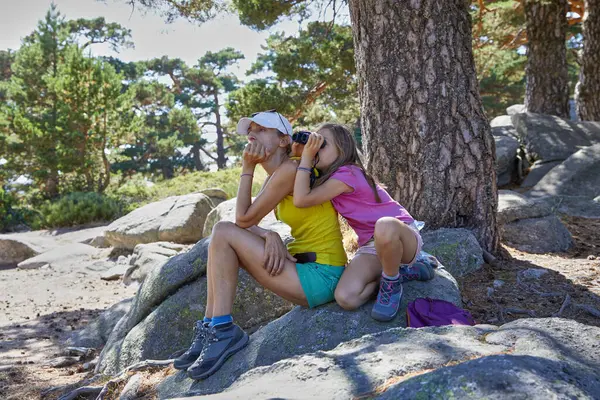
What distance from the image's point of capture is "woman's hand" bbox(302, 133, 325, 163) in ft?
9.46

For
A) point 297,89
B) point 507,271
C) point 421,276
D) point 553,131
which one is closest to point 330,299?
point 421,276

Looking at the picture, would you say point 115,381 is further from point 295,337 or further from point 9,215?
point 9,215

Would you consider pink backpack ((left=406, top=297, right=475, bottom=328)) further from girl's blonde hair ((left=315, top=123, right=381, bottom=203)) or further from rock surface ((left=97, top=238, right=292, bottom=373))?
rock surface ((left=97, top=238, right=292, bottom=373))

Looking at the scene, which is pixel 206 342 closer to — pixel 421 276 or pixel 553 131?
pixel 421 276

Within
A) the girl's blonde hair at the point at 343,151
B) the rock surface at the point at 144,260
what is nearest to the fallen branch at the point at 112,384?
the girl's blonde hair at the point at 343,151

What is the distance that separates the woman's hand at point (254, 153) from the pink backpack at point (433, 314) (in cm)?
114

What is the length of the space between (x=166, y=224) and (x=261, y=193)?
23.7 feet

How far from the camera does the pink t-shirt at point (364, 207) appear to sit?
2.97m

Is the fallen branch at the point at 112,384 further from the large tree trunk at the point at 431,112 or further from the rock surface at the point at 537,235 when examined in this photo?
the rock surface at the point at 537,235

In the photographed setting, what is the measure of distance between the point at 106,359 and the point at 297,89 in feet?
24.8

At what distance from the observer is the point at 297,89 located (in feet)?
35.0

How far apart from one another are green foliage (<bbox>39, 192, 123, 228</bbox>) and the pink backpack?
40.1 ft

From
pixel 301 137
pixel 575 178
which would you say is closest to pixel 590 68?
pixel 575 178

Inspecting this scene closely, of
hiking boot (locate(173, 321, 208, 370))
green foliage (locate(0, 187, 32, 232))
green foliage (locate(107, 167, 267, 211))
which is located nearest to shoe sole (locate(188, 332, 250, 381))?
hiking boot (locate(173, 321, 208, 370))
